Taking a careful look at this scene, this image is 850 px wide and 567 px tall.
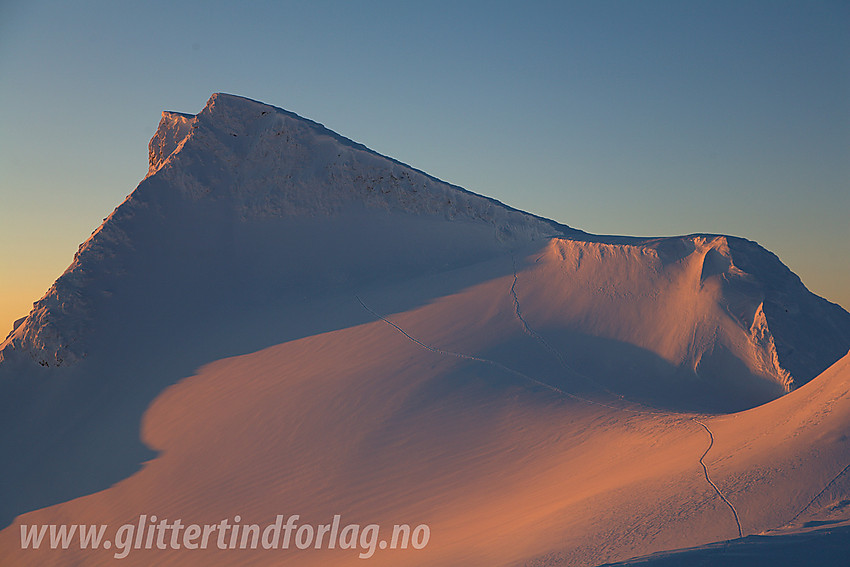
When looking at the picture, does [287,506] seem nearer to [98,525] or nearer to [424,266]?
[98,525]

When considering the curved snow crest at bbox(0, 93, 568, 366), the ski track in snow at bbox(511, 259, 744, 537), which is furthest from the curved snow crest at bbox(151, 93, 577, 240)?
the ski track in snow at bbox(511, 259, 744, 537)

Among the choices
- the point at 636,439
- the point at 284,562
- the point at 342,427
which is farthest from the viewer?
the point at 342,427

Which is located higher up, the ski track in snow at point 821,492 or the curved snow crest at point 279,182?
the curved snow crest at point 279,182

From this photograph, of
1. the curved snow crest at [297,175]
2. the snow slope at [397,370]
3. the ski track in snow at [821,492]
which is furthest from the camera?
the curved snow crest at [297,175]

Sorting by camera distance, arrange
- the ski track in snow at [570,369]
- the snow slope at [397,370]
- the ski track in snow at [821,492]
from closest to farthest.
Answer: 1. the ski track in snow at [821,492]
2. the ski track in snow at [570,369]
3. the snow slope at [397,370]

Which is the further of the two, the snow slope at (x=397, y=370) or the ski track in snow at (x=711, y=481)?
the snow slope at (x=397, y=370)

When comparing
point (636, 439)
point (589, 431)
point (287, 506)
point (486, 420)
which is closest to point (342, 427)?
point (287, 506)

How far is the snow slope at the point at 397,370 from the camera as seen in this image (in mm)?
8359

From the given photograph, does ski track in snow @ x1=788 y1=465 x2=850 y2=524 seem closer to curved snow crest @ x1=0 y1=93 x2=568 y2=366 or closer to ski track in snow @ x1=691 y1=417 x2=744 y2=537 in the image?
ski track in snow @ x1=691 y1=417 x2=744 y2=537

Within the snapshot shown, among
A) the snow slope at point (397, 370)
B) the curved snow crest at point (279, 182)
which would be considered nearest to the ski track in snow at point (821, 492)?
the snow slope at point (397, 370)

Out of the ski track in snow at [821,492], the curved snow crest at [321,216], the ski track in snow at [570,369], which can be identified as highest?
the curved snow crest at [321,216]

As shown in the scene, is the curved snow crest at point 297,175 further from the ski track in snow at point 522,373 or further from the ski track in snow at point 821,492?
the ski track in snow at point 821,492

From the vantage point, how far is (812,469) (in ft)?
23.8

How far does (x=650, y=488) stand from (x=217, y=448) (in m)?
8.37
